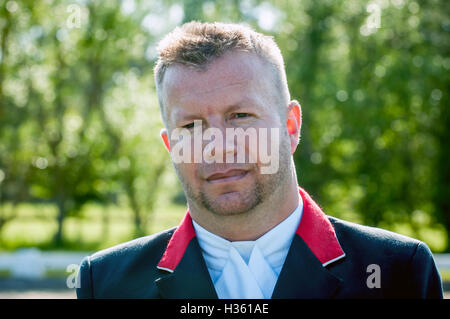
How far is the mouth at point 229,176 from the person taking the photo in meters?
1.87

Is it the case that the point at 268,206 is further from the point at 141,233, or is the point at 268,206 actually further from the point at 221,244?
the point at 141,233

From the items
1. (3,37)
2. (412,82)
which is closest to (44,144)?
(3,37)

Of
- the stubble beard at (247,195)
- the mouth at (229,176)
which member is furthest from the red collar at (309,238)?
the mouth at (229,176)

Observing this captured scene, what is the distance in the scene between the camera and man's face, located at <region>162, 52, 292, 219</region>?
188 cm

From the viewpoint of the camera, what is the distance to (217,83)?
75.7 inches

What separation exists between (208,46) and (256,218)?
0.71 metres

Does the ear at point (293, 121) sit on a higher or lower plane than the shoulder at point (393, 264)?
higher

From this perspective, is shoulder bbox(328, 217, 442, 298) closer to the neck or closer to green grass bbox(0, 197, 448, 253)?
the neck

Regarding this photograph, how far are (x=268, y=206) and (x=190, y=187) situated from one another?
12.7 inches

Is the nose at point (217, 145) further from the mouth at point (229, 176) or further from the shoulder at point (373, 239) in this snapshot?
the shoulder at point (373, 239)

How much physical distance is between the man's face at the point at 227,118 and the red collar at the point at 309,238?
0.24 meters

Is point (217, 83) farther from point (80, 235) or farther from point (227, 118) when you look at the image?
point (80, 235)

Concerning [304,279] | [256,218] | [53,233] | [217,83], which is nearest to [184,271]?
[256,218]

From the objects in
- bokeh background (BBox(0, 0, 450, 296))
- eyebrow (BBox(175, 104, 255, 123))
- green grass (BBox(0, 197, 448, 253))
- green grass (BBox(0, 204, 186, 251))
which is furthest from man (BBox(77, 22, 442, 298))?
green grass (BBox(0, 204, 186, 251))
